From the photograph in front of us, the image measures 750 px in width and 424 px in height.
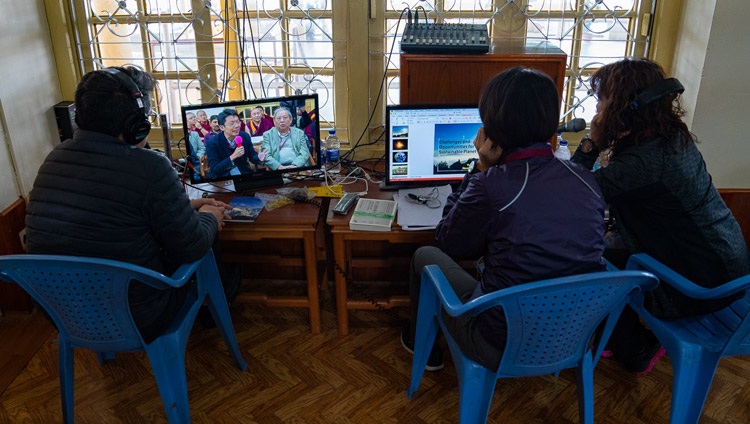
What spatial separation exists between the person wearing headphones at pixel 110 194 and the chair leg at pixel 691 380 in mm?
1544

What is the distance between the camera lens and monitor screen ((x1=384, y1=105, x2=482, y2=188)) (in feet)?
8.07

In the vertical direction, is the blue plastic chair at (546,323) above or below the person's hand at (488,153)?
below

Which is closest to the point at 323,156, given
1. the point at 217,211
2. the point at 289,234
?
the point at 289,234

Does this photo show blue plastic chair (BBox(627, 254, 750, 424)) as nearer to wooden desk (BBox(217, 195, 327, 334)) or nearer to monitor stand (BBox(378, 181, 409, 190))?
monitor stand (BBox(378, 181, 409, 190))

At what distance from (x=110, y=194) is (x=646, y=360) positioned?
198 cm

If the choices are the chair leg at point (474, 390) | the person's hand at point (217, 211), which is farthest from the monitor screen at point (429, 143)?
the chair leg at point (474, 390)

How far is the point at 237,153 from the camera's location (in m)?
2.52

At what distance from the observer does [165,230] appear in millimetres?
1806

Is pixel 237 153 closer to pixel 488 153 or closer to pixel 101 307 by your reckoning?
pixel 101 307

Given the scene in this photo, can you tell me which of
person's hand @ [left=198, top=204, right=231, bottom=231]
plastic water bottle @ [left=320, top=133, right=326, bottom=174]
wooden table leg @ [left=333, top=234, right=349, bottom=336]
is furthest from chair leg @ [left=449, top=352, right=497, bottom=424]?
plastic water bottle @ [left=320, top=133, right=326, bottom=174]

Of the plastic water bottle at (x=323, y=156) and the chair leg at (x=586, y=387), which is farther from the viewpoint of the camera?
the plastic water bottle at (x=323, y=156)

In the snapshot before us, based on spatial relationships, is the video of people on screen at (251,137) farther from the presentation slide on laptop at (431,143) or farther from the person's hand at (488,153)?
the person's hand at (488,153)

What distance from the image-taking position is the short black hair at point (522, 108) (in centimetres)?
163

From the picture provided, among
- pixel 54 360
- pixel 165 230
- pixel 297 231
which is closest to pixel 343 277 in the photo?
pixel 297 231
